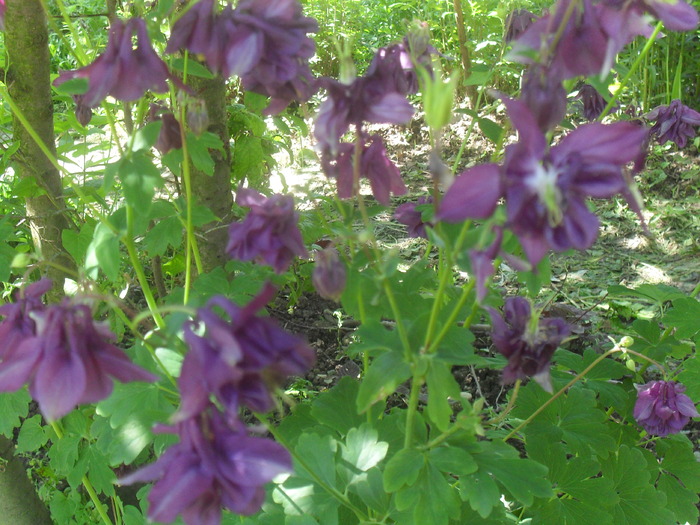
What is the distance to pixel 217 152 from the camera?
6.92 feet

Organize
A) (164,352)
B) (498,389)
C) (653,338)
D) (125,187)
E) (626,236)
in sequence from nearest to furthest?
(125,187), (164,352), (653,338), (498,389), (626,236)

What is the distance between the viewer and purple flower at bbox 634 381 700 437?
1.66 meters

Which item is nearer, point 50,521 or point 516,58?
point 516,58

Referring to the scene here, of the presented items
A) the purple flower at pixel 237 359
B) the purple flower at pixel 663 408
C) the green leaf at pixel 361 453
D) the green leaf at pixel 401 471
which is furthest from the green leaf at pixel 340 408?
the purple flower at pixel 237 359

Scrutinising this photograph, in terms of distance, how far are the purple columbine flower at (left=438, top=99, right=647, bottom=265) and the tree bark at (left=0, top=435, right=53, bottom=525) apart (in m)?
1.84

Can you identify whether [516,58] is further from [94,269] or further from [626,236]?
[626,236]

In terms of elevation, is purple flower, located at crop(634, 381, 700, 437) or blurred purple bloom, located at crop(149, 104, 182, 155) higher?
blurred purple bloom, located at crop(149, 104, 182, 155)

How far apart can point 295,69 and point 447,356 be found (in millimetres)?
577

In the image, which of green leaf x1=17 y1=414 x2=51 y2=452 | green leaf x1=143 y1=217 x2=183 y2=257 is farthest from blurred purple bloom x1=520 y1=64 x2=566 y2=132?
green leaf x1=17 y1=414 x2=51 y2=452

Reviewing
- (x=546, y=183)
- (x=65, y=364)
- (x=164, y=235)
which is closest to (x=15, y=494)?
(x=164, y=235)

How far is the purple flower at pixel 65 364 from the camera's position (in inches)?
31.7

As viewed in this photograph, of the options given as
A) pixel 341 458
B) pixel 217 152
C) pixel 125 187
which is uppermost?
pixel 125 187

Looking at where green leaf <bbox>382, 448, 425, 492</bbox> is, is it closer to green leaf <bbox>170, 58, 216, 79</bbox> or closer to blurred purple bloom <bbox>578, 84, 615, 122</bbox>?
green leaf <bbox>170, 58, 216, 79</bbox>

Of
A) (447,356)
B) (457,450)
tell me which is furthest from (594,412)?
(447,356)
